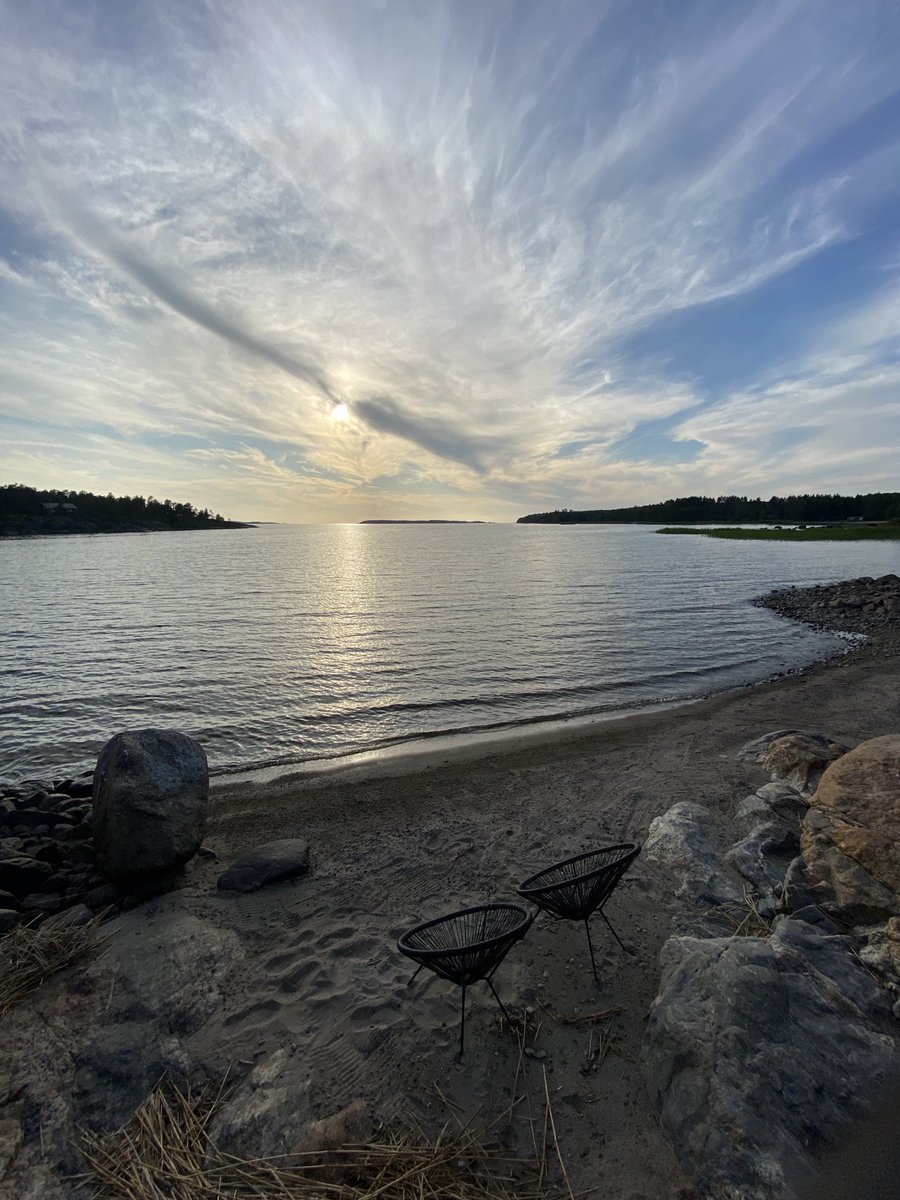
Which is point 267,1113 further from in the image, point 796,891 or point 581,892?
point 796,891

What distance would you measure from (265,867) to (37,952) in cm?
251

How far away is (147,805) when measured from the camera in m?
7.27

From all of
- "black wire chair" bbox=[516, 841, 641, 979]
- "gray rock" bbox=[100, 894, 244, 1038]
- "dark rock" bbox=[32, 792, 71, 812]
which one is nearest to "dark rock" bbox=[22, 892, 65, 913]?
"gray rock" bbox=[100, 894, 244, 1038]

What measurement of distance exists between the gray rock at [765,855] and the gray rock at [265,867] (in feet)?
19.4

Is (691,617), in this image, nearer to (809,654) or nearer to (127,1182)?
(809,654)

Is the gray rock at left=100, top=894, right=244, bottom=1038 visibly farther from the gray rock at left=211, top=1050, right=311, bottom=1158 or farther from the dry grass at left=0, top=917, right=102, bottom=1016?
the gray rock at left=211, top=1050, right=311, bottom=1158

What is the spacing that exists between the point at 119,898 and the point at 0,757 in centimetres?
844

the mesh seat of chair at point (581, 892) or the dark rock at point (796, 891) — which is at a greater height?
the mesh seat of chair at point (581, 892)

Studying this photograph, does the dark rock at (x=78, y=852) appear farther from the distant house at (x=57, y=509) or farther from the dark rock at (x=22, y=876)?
the distant house at (x=57, y=509)

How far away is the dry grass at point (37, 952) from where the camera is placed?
5.14m

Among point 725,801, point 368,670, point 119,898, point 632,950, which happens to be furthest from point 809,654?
point 119,898

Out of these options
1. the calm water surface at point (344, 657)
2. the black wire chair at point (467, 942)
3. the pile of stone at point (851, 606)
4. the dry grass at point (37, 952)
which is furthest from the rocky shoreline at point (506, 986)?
the pile of stone at point (851, 606)

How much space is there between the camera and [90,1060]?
4.38 m

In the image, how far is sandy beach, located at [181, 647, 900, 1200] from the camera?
13.3 ft
